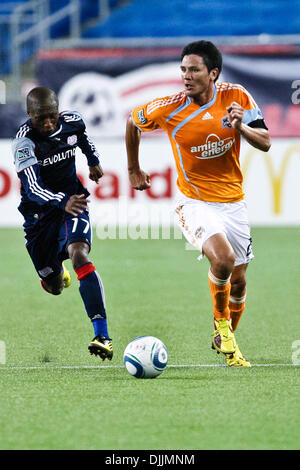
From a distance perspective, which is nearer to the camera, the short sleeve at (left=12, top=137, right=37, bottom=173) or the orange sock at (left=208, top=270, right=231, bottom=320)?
the orange sock at (left=208, top=270, right=231, bottom=320)

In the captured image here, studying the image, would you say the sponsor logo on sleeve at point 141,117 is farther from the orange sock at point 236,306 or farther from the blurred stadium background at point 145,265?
the blurred stadium background at point 145,265

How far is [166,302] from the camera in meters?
9.74

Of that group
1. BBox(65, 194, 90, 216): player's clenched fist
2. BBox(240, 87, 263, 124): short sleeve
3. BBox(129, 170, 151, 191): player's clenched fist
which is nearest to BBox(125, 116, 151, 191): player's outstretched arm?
BBox(129, 170, 151, 191): player's clenched fist

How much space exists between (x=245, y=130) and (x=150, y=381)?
179cm

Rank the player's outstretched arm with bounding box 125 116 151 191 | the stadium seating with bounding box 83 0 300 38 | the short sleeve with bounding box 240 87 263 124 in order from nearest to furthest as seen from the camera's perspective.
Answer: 1. the short sleeve with bounding box 240 87 263 124
2. the player's outstretched arm with bounding box 125 116 151 191
3. the stadium seating with bounding box 83 0 300 38

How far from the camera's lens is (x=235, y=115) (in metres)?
6.22

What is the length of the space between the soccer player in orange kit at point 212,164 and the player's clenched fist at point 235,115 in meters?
0.19

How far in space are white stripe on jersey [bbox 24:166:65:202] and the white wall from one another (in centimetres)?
951

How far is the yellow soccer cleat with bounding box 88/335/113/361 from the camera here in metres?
6.23

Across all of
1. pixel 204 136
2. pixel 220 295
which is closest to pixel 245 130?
pixel 204 136

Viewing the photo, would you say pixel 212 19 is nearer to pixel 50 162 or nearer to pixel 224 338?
pixel 50 162

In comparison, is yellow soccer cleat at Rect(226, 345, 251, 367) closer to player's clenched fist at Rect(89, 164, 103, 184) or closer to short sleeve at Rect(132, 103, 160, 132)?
short sleeve at Rect(132, 103, 160, 132)

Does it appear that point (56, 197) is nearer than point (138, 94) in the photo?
Yes

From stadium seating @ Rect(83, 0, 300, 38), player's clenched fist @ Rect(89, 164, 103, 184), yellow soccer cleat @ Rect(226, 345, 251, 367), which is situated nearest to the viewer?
yellow soccer cleat @ Rect(226, 345, 251, 367)
